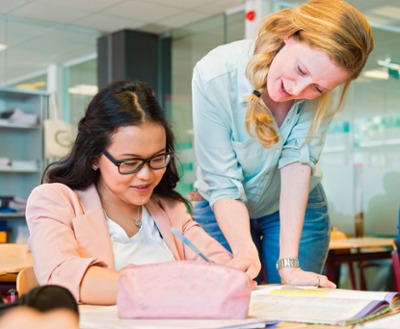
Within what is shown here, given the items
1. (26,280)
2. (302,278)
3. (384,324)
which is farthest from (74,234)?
(384,324)

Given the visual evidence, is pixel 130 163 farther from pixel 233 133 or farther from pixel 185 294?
pixel 185 294

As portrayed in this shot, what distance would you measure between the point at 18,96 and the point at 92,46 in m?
1.49

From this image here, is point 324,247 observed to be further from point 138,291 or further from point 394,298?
point 138,291

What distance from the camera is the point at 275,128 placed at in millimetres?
1918

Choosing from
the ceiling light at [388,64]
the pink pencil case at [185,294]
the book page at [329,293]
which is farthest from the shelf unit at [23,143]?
the pink pencil case at [185,294]

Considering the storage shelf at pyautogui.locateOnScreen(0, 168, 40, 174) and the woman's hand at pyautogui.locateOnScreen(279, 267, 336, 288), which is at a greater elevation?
the storage shelf at pyautogui.locateOnScreen(0, 168, 40, 174)

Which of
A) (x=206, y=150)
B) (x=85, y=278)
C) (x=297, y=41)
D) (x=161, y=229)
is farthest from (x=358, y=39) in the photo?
(x=85, y=278)

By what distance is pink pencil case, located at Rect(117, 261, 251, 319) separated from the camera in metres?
1.01

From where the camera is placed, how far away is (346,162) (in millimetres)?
6395

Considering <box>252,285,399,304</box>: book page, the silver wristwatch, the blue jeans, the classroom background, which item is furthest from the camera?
the classroom background

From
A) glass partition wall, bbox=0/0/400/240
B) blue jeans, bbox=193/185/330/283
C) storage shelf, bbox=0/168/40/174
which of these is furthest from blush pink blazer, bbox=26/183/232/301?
storage shelf, bbox=0/168/40/174

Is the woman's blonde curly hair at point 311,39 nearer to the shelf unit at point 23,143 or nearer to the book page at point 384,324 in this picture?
the book page at point 384,324

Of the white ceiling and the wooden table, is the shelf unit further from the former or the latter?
the wooden table

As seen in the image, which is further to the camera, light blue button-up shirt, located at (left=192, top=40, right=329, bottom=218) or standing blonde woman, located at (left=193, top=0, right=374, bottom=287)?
light blue button-up shirt, located at (left=192, top=40, right=329, bottom=218)
